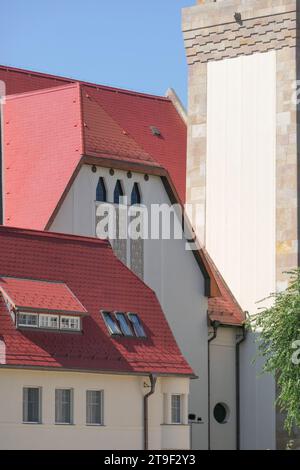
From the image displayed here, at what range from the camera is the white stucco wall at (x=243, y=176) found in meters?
75.6

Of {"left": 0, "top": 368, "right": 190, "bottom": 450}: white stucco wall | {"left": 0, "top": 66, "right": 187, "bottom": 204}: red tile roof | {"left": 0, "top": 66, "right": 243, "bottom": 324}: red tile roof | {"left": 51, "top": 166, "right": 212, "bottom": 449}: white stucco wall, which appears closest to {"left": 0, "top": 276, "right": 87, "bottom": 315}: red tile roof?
{"left": 0, "top": 368, "right": 190, "bottom": 450}: white stucco wall

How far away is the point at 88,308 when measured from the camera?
65.4 m

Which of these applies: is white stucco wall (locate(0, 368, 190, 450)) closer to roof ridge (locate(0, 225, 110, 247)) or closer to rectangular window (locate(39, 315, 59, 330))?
rectangular window (locate(39, 315, 59, 330))

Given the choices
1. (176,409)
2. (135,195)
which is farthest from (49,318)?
(135,195)

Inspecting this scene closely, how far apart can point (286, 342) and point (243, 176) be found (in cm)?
1093

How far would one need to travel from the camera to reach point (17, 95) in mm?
74312

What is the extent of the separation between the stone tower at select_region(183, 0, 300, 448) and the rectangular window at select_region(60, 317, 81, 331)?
→ 42.1 ft

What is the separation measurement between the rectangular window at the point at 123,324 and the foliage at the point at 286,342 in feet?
15.3

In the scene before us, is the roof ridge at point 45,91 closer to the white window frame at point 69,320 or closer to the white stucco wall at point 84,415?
the white window frame at point 69,320

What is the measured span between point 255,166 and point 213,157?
1.87m

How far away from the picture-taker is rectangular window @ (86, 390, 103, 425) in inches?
2500

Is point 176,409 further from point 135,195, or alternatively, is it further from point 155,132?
point 155,132
